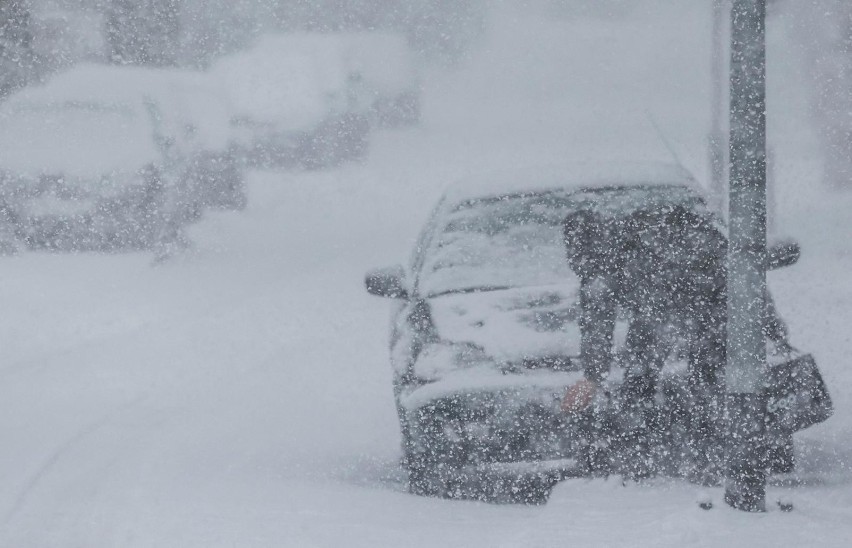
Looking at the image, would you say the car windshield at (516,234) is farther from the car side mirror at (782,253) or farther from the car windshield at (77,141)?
the car windshield at (77,141)

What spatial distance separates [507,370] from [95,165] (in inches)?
373

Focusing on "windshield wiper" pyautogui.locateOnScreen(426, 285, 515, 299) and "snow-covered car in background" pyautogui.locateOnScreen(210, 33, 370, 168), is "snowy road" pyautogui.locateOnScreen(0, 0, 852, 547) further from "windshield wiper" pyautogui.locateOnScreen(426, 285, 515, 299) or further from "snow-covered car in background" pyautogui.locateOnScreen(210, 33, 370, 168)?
"snow-covered car in background" pyautogui.locateOnScreen(210, 33, 370, 168)

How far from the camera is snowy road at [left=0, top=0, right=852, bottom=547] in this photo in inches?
145

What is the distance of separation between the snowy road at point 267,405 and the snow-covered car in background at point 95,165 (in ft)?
1.47

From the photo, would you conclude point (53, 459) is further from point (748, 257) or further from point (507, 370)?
point (748, 257)

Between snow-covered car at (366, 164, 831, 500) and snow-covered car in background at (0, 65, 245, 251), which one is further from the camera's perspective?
snow-covered car in background at (0, 65, 245, 251)

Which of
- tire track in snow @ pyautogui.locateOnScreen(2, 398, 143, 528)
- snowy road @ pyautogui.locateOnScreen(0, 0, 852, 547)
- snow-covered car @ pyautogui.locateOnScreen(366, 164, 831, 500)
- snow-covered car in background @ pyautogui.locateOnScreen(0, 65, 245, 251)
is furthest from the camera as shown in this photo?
snow-covered car in background @ pyautogui.locateOnScreen(0, 65, 245, 251)

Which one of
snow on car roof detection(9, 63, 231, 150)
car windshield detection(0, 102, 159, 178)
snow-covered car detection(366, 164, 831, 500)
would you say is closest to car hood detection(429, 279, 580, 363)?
snow-covered car detection(366, 164, 831, 500)

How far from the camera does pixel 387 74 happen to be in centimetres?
2720

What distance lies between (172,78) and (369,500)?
14.7 meters

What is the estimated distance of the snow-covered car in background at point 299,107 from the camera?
2270 centimetres

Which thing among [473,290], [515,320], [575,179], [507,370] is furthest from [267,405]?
[507,370]

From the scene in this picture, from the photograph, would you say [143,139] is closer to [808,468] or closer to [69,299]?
[69,299]

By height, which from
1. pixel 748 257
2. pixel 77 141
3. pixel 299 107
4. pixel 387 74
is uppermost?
pixel 748 257
